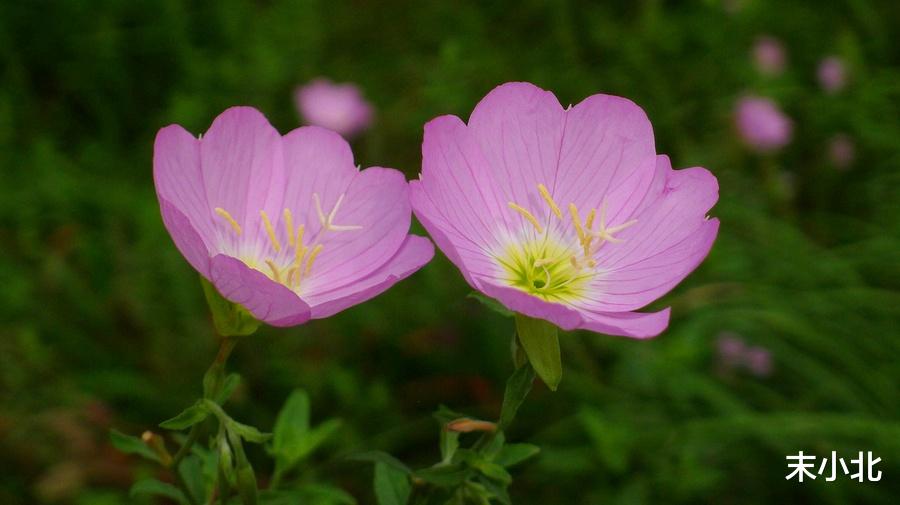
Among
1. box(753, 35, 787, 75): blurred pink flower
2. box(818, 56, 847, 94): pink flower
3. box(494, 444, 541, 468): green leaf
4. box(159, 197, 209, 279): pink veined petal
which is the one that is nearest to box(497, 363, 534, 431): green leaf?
box(494, 444, 541, 468): green leaf

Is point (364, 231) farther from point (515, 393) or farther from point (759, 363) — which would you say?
point (759, 363)

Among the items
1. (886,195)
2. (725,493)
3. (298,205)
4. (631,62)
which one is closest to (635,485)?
(725,493)

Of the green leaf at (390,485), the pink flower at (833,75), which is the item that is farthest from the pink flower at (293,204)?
the pink flower at (833,75)

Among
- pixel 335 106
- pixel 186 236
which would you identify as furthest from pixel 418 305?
pixel 186 236

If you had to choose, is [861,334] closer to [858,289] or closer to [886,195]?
[858,289]

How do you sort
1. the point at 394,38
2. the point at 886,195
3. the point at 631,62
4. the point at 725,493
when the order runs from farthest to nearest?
the point at 394,38
the point at 631,62
the point at 886,195
the point at 725,493

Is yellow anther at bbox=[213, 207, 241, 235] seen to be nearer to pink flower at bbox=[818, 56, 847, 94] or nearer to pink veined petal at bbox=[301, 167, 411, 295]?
pink veined petal at bbox=[301, 167, 411, 295]
